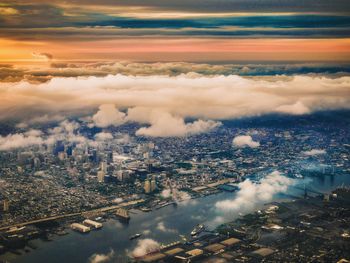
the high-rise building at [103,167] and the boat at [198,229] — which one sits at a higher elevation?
the boat at [198,229]

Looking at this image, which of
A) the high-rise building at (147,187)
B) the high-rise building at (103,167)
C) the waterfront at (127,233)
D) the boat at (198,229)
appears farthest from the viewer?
the high-rise building at (103,167)

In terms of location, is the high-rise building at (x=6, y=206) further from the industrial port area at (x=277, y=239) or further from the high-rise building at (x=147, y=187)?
the industrial port area at (x=277, y=239)

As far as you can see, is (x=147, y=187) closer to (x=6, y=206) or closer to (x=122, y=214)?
(x=122, y=214)

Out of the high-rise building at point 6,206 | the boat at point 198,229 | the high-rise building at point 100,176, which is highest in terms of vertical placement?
the high-rise building at point 6,206

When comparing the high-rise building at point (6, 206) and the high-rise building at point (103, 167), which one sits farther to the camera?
the high-rise building at point (103, 167)

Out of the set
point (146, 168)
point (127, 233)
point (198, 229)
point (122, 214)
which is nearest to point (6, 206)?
point (122, 214)

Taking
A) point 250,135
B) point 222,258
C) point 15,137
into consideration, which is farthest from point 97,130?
point 222,258

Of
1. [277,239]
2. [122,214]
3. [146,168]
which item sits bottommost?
[146,168]

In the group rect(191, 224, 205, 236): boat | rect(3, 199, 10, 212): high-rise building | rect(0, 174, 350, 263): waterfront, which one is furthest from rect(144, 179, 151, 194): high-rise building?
rect(3, 199, 10, 212): high-rise building

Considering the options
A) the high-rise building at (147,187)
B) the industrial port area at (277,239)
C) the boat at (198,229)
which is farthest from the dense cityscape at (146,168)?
the boat at (198,229)

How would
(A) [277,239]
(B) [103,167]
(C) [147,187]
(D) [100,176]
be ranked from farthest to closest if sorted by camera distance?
Result: (B) [103,167] < (D) [100,176] < (C) [147,187] < (A) [277,239]
